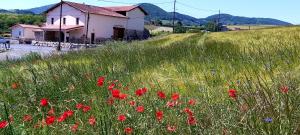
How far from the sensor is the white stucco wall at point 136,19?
68.8 metres

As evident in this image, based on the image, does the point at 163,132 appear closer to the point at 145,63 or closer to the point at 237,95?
the point at 237,95

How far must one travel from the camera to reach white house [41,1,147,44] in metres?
61.6

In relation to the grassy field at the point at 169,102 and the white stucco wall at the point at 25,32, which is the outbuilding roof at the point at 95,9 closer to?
the white stucco wall at the point at 25,32

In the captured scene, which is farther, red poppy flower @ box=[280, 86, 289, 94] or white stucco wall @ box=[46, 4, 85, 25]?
white stucco wall @ box=[46, 4, 85, 25]

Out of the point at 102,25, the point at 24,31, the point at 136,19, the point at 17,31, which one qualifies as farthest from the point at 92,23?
the point at 17,31

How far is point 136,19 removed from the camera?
70.2 metres

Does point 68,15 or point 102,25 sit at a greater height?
point 68,15

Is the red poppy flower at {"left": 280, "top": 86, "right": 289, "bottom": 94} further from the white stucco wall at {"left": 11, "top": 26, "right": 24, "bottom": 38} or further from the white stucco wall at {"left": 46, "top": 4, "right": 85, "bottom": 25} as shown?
the white stucco wall at {"left": 11, "top": 26, "right": 24, "bottom": 38}

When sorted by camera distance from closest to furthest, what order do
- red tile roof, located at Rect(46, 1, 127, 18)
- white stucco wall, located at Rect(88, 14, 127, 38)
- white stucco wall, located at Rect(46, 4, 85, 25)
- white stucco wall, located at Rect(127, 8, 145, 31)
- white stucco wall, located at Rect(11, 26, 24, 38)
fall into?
white stucco wall, located at Rect(88, 14, 127, 38) → red tile roof, located at Rect(46, 1, 127, 18) → white stucco wall, located at Rect(46, 4, 85, 25) → white stucco wall, located at Rect(127, 8, 145, 31) → white stucco wall, located at Rect(11, 26, 24, 38)

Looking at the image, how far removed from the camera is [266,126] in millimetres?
2344

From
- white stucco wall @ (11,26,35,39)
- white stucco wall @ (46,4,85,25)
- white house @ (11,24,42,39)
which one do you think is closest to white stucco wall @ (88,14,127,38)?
white stucco wall @ (46,4,85,25)

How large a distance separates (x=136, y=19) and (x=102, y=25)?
855 centimetres

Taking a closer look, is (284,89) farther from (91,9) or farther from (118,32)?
(118,32)

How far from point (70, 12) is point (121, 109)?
205ft
